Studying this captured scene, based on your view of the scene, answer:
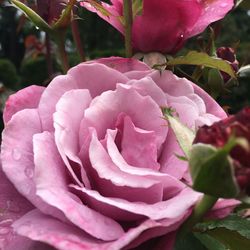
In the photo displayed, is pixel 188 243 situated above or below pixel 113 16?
below

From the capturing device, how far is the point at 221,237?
435 mm

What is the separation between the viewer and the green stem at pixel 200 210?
34 centimetres

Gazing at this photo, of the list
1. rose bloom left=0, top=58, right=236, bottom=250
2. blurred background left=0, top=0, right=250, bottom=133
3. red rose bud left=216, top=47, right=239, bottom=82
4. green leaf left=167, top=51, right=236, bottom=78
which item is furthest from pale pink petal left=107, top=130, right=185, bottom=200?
blurred background left=0, top=0, right=250, bottom=133

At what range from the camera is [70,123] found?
1.36 feet

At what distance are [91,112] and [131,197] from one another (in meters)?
0.07

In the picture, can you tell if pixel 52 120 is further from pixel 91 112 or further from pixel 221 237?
pixel 221 237

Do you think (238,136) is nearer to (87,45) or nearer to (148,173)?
(148,173)

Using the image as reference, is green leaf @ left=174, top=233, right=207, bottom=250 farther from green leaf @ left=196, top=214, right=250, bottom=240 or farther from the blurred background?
the blurred background

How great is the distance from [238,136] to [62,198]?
0.13 meters

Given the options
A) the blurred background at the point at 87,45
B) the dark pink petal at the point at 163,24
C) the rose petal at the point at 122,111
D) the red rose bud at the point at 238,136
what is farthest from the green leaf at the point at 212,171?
the blurred background at the point at 87,45

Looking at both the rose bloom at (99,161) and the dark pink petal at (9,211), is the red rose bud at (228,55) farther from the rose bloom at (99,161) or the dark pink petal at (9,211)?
the dark pink petal at (9,211)

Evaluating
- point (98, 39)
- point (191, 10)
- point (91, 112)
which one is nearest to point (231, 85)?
point (191, 10)

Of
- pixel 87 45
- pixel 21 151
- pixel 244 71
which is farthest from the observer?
pixel 87 45

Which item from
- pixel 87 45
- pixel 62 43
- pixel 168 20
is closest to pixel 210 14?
pixel 168 20
